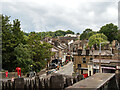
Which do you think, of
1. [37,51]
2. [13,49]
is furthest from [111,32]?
[13,49]

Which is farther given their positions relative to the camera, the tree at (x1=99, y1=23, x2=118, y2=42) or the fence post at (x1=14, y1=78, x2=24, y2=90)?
the tree at (x1=99, y1=23, x2=118, y2=42)

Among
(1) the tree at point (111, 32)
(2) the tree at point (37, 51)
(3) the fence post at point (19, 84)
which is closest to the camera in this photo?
(3) the fence post at point (19, 84)

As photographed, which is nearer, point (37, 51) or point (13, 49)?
point (13, 49)

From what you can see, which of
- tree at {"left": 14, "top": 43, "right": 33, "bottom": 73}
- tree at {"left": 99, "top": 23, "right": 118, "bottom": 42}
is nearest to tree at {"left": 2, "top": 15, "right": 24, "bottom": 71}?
tree at {"left": 14, "top": 43, "right": 33, "bottom": 73}

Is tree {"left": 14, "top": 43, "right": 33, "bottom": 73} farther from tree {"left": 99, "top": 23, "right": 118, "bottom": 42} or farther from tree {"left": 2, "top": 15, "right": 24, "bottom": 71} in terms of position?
tree {"left": 99, "top": 23, "right": 118, "bottom": 42}

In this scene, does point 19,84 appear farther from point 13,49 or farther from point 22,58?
point 13,49

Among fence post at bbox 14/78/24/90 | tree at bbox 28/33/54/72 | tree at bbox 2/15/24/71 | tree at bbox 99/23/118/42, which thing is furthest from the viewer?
tree at bbox 99/23/118/42

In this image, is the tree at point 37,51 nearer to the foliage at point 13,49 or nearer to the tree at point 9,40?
the foliage at point 13,49

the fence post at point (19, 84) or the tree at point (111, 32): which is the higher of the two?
the tree at point (111, 32)

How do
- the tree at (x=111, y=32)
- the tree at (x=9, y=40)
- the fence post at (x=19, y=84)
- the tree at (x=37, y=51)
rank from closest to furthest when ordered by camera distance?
the fence post at (x=19, y=84), the tree at (x=9, y=40), the tree at (x=37, y=51), the tree at (x=111, y=32)

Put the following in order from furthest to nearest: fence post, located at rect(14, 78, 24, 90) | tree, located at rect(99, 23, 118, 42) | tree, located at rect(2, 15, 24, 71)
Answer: tree, located at rect(99, 23, 118, 42) → tree, located at rect(2, 15, 24, 71) → fence post, located at rect(14, 78, 24, 90)

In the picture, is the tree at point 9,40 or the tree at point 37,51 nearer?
the tree at point 9,40

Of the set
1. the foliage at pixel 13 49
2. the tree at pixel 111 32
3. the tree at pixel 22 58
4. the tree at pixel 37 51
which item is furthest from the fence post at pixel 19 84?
the tree at pixel 111 32

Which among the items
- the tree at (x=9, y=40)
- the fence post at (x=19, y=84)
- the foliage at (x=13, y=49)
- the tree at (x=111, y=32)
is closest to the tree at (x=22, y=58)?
the foliage at (x=13, y=49)
